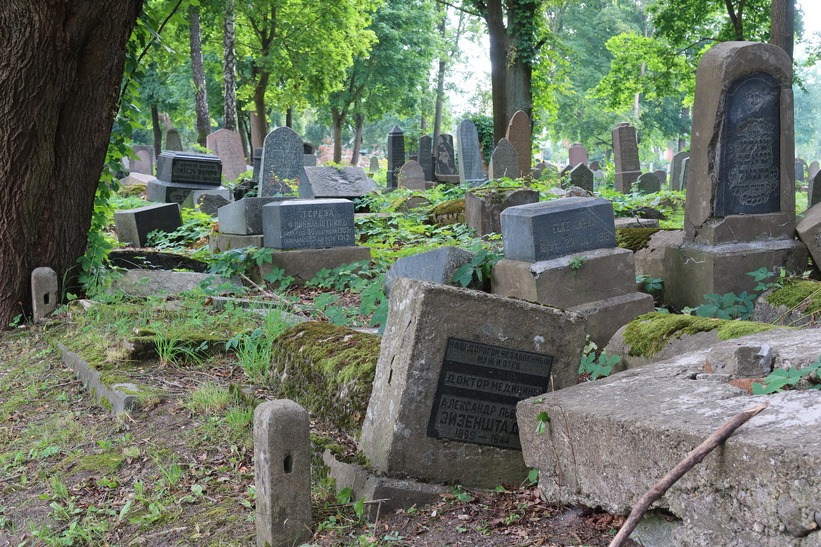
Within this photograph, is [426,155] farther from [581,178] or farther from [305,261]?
[305,261]

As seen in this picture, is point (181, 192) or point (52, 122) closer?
point (52, 122)

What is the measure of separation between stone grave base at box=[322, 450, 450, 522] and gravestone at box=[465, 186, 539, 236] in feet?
26.1

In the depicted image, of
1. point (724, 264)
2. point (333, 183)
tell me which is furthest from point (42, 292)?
point (333, 183)

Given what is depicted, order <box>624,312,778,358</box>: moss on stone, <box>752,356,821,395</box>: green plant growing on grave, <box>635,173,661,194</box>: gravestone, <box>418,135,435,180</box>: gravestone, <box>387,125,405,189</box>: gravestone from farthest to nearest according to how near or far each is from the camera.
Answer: <box>418,135,435,180</box>: gravestone
<box>387,125,405,189</box>: gravestone
<box>635,173,661,194</box>: gravestone
<box>624,312,778,358</box>: moss on stone
<box>752,356,821,395</box>: green plant growing on grave

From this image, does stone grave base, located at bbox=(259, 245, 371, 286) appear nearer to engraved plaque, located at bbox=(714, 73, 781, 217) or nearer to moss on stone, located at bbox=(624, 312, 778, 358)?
engraved plaque, located at bbox=(714, 73, 781, 217)

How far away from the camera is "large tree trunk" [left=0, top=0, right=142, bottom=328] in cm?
699

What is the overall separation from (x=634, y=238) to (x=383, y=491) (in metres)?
5.76

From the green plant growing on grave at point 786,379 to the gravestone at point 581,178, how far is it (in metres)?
16.1

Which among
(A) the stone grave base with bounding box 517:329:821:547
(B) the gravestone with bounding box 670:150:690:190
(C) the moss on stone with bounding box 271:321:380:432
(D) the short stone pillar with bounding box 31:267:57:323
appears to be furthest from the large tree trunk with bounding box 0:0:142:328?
(B) the gravestone with bounding box 670:150:690:190

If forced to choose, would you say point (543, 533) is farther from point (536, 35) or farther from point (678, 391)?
point (536, 35)

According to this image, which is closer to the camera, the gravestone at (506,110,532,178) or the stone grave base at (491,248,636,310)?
the stone grave base at (491,248,636,310)

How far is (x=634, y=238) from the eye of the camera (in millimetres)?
8523

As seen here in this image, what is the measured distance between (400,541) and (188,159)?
629 inches

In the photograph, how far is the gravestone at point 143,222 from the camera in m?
13.2
